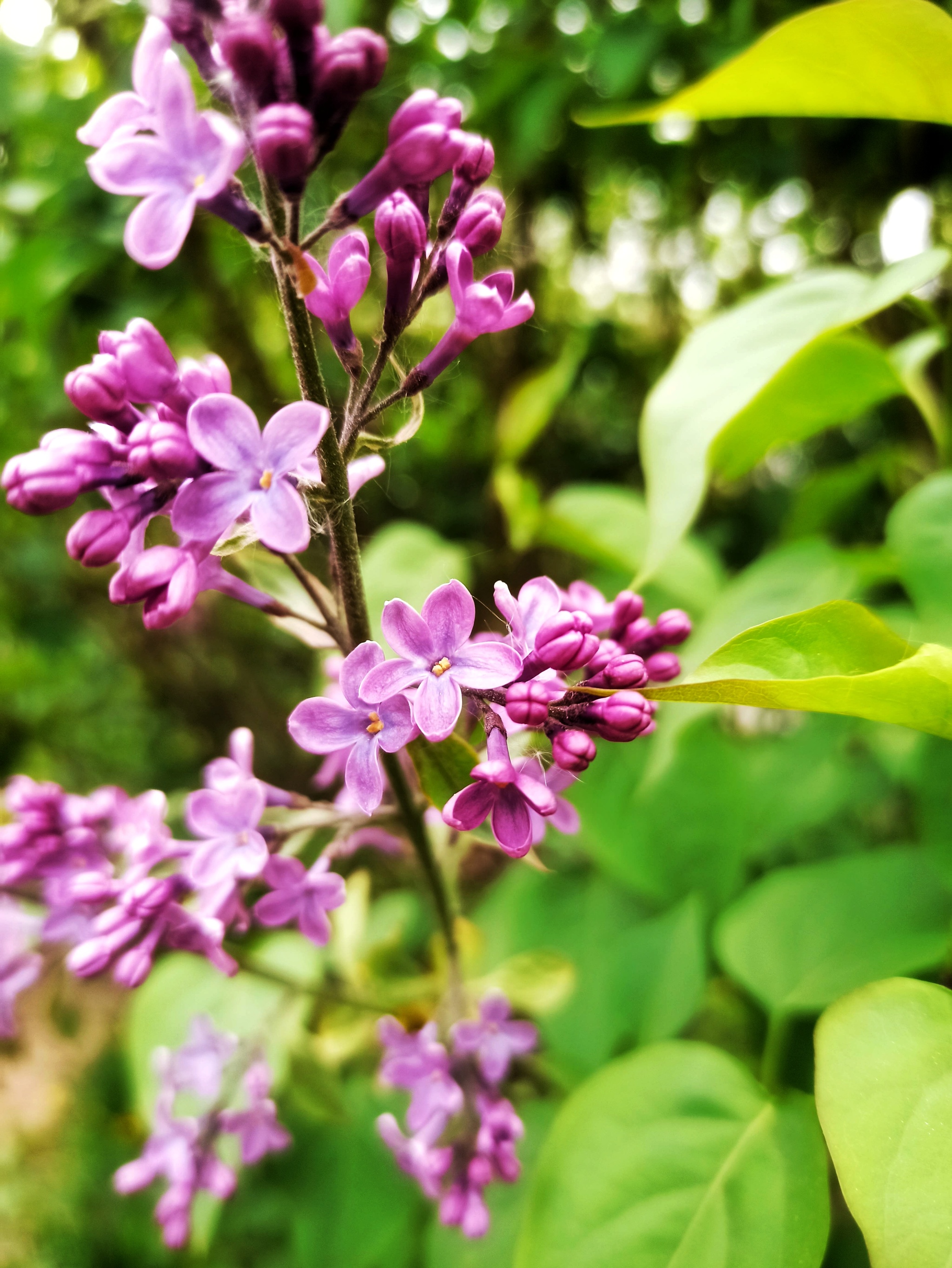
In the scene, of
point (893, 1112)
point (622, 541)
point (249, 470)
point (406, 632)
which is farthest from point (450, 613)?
point (622, 541)

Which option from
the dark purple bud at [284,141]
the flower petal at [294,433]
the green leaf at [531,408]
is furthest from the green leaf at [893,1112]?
the green leaf at [531,408]

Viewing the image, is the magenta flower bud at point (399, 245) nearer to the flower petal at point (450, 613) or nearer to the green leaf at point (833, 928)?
the flower petal at point (450, 613)

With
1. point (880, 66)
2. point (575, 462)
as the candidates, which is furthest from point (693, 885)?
point (575, 462)

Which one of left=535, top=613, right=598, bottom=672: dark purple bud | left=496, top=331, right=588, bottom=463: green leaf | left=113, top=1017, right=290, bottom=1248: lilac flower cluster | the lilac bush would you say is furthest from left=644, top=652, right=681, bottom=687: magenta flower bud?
left=496, top=331, right=588, bottom=463: green leaf

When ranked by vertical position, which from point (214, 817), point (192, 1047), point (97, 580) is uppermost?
point (214, 817)

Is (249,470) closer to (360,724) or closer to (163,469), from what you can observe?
(163,469)

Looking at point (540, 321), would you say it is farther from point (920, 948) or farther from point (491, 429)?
point (920, 948)

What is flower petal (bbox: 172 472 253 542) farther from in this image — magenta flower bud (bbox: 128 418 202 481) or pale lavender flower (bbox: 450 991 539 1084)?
pale lavender flower (bbox: 450 991 539 1084)

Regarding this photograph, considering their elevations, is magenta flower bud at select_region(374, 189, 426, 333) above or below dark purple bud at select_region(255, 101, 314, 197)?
below
